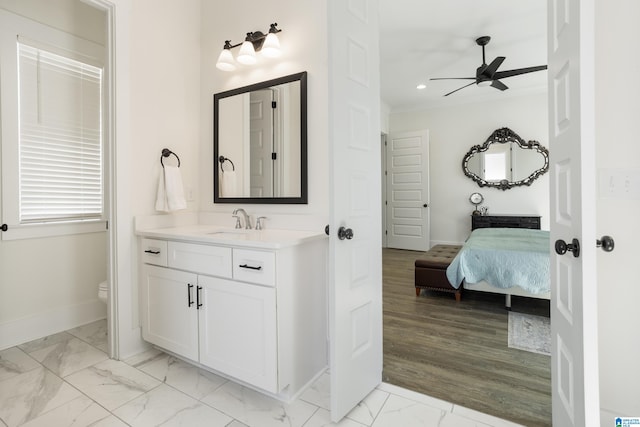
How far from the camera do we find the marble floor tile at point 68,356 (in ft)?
6.64

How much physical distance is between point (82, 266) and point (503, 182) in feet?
20.7

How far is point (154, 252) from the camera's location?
214 cm

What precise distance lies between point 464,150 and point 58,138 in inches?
241

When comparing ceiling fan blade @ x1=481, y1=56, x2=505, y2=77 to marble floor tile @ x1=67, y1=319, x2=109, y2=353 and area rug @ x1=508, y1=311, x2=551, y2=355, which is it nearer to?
area rug @ x1=508, y1=311, x2=551, y2=355

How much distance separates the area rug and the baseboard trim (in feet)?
11.5

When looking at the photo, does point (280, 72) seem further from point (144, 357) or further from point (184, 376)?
point (144, 357)

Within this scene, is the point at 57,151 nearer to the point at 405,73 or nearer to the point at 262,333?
the point at 262,333

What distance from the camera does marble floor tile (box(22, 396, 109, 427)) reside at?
152 cm

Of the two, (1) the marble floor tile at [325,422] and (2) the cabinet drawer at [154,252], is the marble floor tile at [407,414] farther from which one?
(2) the cabinet drawer at [154,252]

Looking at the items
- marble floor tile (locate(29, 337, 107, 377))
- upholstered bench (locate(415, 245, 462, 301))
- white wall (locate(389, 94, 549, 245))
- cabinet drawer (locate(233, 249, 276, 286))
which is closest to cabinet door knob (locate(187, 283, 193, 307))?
cabinet drawer (locate(233, 249, 276, 286))

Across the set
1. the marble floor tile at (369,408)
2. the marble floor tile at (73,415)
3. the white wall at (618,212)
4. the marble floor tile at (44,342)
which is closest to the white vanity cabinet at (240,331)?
the marble floor tile at (369,408)

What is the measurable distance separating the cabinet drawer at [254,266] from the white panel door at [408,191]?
507 cm

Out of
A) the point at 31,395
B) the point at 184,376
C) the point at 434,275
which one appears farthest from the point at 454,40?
the point at 31,395

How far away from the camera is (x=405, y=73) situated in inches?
183
